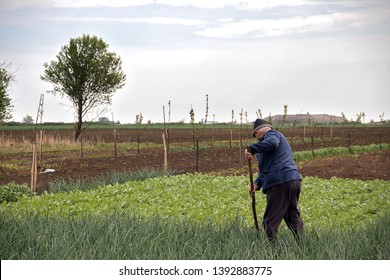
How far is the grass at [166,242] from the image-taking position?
542 centimetres

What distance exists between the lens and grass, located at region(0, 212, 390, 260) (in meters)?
5.42

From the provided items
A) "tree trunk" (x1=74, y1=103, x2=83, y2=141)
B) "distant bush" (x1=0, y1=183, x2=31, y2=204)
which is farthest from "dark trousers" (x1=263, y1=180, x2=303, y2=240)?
"tree trunk" (x1=74, y1=103, x2=83, y2=141)

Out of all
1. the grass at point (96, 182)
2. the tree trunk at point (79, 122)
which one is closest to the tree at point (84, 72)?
the tree trunk at point (79, 122)

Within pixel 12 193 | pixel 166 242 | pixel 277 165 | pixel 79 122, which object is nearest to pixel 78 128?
pixel 79 122

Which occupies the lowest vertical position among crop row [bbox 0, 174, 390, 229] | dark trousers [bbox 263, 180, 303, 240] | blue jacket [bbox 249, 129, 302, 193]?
Result: crop row [bbox 0, 174, 390, 229]

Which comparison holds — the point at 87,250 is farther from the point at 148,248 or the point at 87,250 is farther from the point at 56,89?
the point at 56,89

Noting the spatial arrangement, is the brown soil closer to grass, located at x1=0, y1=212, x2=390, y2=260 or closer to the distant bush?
the distant bush

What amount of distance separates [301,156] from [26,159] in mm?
11210

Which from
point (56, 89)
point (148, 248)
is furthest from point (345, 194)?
point (56, 89)

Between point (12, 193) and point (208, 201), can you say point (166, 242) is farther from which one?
point (12, 193)

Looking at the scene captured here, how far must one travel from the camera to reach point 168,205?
33.1ft

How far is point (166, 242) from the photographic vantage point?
228 inches

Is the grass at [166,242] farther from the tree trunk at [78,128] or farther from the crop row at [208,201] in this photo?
the tree trunk at [78,128]

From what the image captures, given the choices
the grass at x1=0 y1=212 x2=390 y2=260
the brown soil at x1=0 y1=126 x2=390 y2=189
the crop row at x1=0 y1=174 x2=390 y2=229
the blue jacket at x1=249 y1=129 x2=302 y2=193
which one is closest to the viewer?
the grass at x1=0 y1=212 x2=390 y2=260
